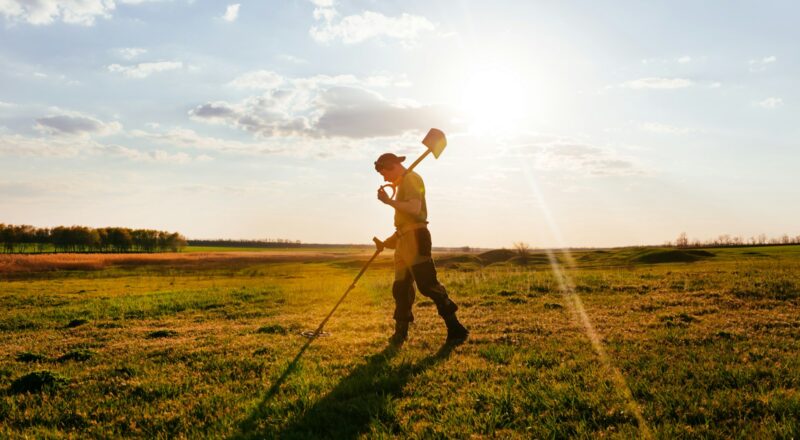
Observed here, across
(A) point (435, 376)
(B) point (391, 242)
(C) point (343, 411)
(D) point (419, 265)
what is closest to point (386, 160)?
(B) point (391, 242)

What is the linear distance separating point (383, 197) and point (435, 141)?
1.62 metres

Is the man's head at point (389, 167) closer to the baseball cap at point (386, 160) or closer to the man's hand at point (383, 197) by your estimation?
the baseball cap at point (386, 160)

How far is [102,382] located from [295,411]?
134 inches

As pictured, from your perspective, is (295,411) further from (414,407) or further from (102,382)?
(102,382)

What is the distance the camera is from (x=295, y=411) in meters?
5.46

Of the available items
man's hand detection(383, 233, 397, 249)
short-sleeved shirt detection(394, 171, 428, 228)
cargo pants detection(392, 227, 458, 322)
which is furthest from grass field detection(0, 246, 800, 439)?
short-sleeved shirt detection(394, 171, 428, 228)

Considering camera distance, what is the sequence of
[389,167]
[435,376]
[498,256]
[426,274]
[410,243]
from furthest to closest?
1. [498,256]
2. [389,167]
3. [410,243]
4. [426,274]
5. [435,376]

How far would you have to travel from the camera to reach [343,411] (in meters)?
5.38

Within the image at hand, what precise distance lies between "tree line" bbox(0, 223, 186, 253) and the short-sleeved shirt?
577 ft

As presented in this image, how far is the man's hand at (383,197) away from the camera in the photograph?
8.29 metres

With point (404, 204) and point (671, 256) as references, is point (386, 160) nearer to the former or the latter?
point (404, 204)

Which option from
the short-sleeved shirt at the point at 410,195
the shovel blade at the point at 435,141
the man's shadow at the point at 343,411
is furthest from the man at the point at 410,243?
the man's shadow at the point at 343,411

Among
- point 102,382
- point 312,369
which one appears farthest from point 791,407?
point 102,382

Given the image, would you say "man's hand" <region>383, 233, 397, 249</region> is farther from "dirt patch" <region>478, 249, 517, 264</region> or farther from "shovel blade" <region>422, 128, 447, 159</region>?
"dirt patch" <region>478, 249, 517, 264</region>
